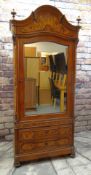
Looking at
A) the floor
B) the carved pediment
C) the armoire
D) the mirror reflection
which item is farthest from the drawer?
the carved pediment

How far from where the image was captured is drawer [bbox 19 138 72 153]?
102 inches

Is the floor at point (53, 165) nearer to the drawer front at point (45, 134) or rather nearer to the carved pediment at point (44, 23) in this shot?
the drawer front at point (45, 134)

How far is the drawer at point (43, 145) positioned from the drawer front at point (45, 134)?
57 millimetres

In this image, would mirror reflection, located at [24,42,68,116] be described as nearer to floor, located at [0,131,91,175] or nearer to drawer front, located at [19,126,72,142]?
drawer front, located at [19,126,72,142]

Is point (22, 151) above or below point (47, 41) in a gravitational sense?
below

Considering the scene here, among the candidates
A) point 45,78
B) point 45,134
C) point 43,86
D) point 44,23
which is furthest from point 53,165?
point 44,23

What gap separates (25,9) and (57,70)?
123 centimetres

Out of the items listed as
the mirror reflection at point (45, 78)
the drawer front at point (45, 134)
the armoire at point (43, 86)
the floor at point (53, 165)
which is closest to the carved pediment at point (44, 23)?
the armoire at point (43, 86)

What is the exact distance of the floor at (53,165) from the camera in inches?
96.7

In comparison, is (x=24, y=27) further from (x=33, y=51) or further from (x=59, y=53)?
(x=59, y=53)

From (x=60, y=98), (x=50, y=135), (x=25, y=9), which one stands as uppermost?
(x=25, y=9)

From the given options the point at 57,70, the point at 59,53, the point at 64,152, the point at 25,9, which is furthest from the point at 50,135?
the point at 25,9

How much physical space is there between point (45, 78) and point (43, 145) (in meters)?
0.89

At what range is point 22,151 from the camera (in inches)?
102
